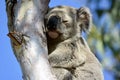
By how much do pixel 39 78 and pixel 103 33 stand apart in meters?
2.63

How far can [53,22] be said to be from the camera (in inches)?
126

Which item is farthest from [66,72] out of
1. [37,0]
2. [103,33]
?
[103,33]

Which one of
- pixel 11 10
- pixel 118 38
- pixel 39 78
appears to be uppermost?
pixel 11 10

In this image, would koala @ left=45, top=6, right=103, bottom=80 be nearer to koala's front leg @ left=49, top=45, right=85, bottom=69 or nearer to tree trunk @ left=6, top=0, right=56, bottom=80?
koala's front leg @ left=49, top=45, right=85, bottom=69

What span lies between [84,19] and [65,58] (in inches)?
22.1

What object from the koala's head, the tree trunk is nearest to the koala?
the koala's head

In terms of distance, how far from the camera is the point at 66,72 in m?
3.17

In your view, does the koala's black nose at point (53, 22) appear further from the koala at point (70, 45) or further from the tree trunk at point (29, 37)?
the tree trunk at point (29, 37)

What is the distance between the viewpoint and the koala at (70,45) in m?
3.21

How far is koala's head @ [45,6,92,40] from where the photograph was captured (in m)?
3.19

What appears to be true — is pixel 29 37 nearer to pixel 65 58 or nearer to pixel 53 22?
pixel 53 22

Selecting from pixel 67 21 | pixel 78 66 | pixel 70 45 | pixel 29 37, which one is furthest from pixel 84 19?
pixel 29 37

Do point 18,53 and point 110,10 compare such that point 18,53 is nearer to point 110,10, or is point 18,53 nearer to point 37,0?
point 37,0

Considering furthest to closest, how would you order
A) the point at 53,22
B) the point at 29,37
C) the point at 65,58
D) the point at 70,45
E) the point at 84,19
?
the point at 84,19, the point at 70,45, the point at 65,58, the point at 53,22, the point at 29,37
